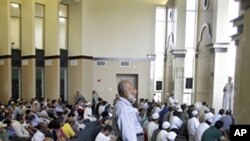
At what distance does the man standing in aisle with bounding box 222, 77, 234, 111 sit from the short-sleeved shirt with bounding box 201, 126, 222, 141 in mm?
4431

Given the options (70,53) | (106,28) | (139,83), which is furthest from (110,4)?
(139,83)

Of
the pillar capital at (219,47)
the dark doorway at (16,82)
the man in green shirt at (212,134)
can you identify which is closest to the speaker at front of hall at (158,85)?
the pillar capital at (219,47)

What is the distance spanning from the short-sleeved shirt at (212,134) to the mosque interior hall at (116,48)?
4571mm

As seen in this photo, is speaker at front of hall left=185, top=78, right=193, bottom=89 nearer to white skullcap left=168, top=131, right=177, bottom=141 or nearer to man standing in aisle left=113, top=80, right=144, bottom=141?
white skullcap left=168, top=131, right=177, bottom=141

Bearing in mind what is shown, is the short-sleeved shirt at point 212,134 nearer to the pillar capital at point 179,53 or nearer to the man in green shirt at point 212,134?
the man in green shirt at point 212,134

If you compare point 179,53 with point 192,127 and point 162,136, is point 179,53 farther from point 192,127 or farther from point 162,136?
point 162,136

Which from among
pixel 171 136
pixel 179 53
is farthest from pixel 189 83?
pixel 171 136

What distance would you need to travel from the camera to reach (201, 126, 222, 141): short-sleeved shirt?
19.7 ft

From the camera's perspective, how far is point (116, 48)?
1803cm

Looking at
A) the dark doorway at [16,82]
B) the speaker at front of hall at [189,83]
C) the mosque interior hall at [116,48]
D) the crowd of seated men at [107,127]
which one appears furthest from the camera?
the dark doorway at [16,82]

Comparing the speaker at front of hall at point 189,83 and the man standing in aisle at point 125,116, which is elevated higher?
the man standing in aisle at point 125,116

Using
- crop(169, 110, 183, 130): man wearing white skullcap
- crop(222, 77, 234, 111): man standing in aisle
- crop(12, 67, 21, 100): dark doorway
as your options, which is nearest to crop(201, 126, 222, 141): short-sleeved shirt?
crop(169, 110, 183, 130): man wearing white skullcap

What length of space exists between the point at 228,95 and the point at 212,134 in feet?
15.2

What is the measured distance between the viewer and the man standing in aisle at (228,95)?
1022 centimetres
